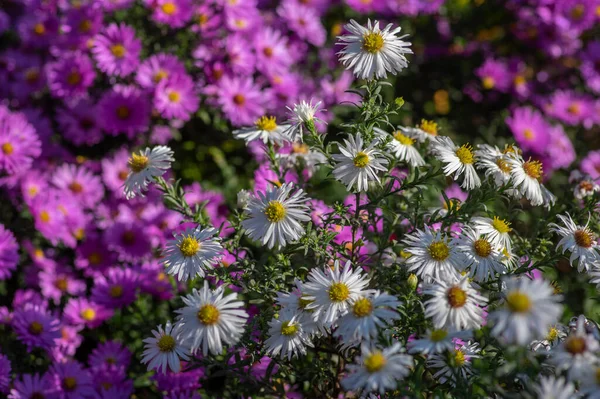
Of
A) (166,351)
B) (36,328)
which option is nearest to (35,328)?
(36,328)

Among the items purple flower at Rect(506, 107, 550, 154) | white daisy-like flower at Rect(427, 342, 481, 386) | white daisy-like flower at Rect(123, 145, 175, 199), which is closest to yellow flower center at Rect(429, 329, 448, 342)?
white daisy-like flower at Rect(427, 342, 481, 386)

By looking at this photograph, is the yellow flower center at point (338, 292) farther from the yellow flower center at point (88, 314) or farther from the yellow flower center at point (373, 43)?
the yellow flower center at point (88, 314)

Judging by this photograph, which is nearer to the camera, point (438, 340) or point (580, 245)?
point (438, 340)

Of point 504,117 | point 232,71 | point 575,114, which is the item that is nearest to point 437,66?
point 504,117

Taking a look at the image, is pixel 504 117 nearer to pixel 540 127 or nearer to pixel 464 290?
pixel 540 127

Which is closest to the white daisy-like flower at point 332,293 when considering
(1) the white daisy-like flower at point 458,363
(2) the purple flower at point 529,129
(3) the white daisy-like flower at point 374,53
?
(1) the white daisy-like flower at point 458,363

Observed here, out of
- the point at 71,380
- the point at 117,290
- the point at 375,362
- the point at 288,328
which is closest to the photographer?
the point at 375,362

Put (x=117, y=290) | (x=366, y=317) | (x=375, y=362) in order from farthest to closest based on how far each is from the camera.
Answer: (x=117, y=290) → (x=366, y=317) → (x=375, y=362)

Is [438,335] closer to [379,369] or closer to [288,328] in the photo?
[379,369]

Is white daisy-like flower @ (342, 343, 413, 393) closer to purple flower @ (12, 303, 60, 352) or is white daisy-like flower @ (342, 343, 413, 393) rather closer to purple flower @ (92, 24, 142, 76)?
purple flower @ (12, 303, 60, 352)
